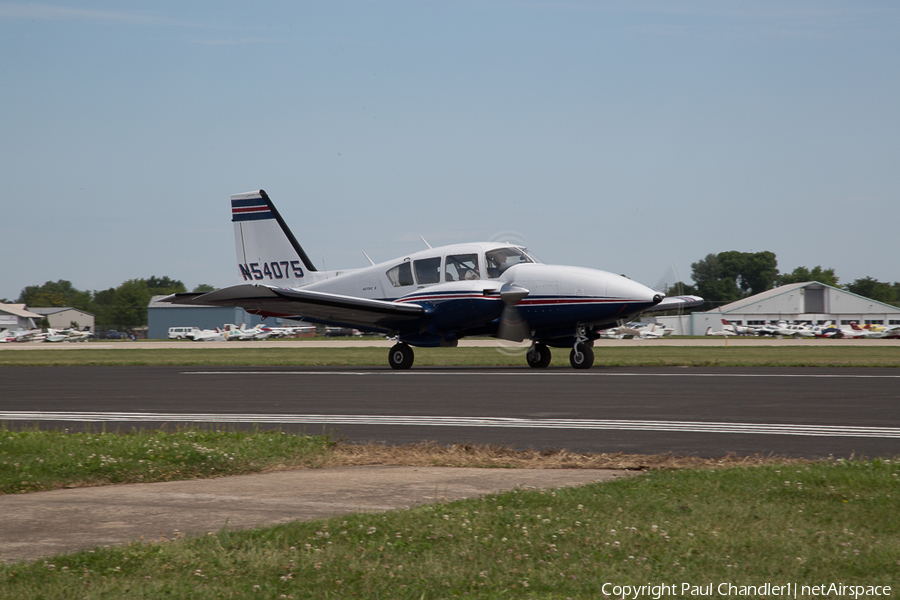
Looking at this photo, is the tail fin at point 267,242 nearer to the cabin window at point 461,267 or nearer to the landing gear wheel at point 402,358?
the landing gear wheel at point 402,358

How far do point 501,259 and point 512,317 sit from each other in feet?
5.69

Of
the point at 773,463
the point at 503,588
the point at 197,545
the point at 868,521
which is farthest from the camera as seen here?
the point at 773,463

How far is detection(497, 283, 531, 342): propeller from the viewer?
20891 mm

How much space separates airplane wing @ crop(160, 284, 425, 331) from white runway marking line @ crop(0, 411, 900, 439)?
8880 mm

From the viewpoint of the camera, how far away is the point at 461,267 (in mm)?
22250

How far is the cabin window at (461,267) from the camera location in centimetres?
2198

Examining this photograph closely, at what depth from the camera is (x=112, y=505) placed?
575 centimetres

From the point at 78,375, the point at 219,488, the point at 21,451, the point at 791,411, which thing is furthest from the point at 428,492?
the point at 78,375

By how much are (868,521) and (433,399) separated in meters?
9.28

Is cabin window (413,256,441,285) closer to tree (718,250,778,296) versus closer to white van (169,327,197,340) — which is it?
white van (169,327,197,340)

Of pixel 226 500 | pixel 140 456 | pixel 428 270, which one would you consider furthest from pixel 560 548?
pixel 428 270

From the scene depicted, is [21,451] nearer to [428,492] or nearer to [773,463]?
[428,492]

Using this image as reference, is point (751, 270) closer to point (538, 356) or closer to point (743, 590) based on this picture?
point (538, 356)

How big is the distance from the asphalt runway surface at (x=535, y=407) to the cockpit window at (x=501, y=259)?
10.0 feet
